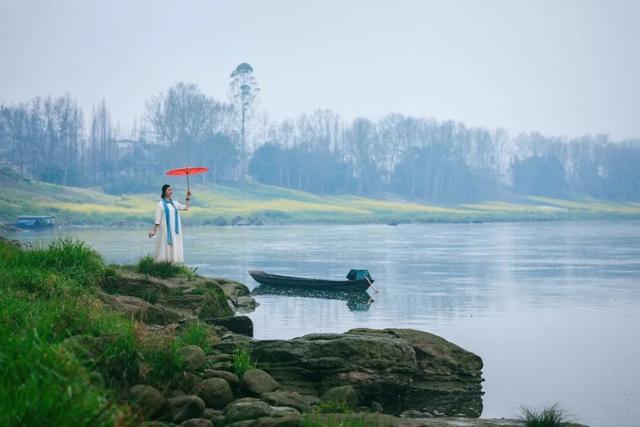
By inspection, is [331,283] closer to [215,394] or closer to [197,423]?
[215,394]

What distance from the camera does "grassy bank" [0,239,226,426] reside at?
6703mm

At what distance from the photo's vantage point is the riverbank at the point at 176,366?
7582mm

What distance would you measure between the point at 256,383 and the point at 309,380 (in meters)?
1.51

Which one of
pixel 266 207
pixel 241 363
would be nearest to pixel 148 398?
pixel 241 363

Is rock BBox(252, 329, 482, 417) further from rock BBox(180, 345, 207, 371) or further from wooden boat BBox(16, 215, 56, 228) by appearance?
wooden boat BBox(16, 215, 56, 228)

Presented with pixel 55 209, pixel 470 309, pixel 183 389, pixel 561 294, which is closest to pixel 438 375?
pixel 183 389

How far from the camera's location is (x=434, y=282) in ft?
107

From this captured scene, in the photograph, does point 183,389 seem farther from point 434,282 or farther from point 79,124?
point 79,124

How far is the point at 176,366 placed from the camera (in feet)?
34.7

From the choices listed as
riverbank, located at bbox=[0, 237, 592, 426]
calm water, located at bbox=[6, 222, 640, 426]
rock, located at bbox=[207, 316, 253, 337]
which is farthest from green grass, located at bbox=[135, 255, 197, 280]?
rock, located at bbox=[207, 316, 253, 337]

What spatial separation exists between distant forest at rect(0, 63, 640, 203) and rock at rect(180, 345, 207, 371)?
8578 centimetres

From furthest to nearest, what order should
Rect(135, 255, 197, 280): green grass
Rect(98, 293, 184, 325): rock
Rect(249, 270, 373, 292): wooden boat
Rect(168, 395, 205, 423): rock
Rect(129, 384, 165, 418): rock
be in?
1. Rect(249, 270, 373, 292): wooden boat
2. Rect(135, 255, 197, 280): green grass
3. Rect(98, 293, 184, 325): rock
4. Rect(168, 395, 205, 423): rock
5. Rect(129, 384, 165, 418): rock

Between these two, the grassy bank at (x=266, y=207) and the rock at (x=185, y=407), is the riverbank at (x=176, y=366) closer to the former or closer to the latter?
the rock at (x=185, y=407)

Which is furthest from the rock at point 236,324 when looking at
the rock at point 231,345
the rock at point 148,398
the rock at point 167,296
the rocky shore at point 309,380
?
the rock at point 148,398
